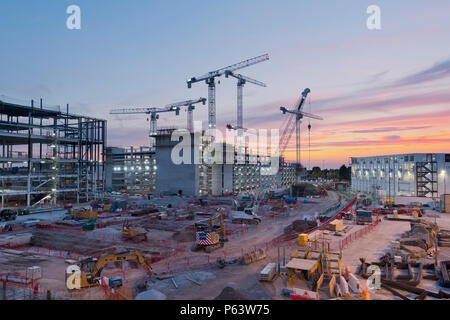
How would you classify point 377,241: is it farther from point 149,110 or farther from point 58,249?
point 149,110

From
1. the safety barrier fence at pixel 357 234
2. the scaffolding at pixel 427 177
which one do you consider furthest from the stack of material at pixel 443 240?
the scaffolding at pixel 427 177

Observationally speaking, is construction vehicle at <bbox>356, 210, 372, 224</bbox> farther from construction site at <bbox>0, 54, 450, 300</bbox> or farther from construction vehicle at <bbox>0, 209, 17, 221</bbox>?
construction vehicle at <bbox>0, 209, 17, 221</bbox>

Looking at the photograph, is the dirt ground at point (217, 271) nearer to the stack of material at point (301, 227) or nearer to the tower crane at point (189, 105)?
the stack of material at point (301, 227)

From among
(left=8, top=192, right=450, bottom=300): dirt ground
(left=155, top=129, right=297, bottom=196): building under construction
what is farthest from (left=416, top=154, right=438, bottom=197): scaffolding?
(left=8, top=192, right=450, bottom=300): dirt ground

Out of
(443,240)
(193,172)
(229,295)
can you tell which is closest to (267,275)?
(229,295)

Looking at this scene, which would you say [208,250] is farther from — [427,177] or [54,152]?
[427,177]

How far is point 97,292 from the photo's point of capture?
15.7 m

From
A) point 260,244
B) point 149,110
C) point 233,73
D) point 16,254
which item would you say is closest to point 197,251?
point 260,244

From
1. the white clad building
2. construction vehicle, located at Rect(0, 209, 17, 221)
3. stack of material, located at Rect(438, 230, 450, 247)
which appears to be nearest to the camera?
stack of material, located at Rect(438, 230, 450, 247)

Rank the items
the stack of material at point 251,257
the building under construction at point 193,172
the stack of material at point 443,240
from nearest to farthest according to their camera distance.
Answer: the stack of material at point 251,257 < the stack of material at point 443,240 < the building under construction at point 193,172

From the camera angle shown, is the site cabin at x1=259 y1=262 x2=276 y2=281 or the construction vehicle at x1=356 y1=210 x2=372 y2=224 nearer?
the site cabin at x1=259 y1=262 x2=276 y2=281

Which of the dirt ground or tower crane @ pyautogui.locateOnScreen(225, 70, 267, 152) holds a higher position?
tower crane @ pyautogui.locateOnScreen(225, 70, 267, 152)

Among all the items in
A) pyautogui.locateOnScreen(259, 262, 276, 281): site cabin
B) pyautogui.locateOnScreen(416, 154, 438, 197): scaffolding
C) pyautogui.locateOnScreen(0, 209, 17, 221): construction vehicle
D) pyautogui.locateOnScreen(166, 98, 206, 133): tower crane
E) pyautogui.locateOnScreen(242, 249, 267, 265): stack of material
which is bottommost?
pyautogui.locateOnScreen(0, 209, 17, 221): construction vehicle

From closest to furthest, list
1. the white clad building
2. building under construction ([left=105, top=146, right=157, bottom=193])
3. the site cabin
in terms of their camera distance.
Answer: the site cabin < the white clad building < building under construction ([left=105, top=146, right=157, bottom=193])
